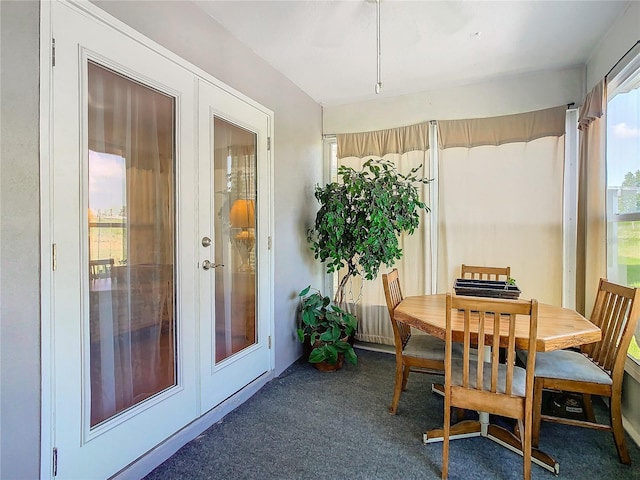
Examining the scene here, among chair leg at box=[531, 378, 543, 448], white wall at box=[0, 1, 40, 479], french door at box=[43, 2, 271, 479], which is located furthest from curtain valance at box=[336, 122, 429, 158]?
white wall at box=[0, 1, 40, 479]

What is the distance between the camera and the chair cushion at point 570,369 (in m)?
1.86

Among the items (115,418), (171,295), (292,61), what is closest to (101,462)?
(115,418)

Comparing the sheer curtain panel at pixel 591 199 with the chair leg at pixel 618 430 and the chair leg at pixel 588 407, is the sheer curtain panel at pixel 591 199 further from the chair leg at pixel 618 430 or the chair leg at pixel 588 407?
the chair leg at pixel 618 430

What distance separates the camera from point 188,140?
6.72 feet

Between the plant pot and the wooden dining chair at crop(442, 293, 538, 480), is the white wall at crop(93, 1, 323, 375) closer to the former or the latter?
the plant pot

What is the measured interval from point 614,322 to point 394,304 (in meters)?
1.28

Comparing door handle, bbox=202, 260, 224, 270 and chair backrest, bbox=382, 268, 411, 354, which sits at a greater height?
door handle, bbox=202, 260, 224, 270

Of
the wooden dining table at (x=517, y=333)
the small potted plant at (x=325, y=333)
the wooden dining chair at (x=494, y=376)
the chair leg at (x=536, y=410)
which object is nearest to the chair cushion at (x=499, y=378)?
the wooden dining chair at (x=494, y=376)

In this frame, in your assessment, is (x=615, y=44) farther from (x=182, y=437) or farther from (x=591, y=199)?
(x=182, y=437)

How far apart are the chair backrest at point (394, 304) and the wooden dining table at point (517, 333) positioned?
0.09 meters

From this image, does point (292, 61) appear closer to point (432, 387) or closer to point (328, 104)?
point (328, 104)

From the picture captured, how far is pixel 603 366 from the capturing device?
200 cm

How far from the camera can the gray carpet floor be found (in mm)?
1770

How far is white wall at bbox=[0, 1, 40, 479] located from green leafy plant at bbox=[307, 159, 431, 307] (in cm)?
206
